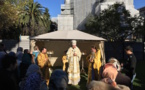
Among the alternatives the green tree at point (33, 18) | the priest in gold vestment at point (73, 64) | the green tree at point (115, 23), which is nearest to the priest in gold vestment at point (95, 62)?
the priest in gold vestment at point (73, 64)

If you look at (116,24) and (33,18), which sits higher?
(33,18)

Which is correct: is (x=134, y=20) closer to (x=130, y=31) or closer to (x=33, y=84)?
(x=130, y=31)

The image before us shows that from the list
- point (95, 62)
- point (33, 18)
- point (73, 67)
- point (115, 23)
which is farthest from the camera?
point (33, 18)

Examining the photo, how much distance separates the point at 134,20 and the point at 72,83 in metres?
10.4

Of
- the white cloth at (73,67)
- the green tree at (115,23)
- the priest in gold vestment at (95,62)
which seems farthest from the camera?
the green tree at (115,23)

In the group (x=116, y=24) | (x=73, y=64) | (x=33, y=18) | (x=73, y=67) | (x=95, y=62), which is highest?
(x=33, y=18)

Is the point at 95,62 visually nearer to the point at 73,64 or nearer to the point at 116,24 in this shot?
the point at 73,64

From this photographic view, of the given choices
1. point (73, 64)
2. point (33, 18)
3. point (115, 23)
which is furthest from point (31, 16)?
point (73, 64)

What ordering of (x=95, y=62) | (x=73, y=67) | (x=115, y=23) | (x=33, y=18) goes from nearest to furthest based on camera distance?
(x=95, y=62)
(x=73, y=67)
(x=115, y=23)
(x=33, y=18)

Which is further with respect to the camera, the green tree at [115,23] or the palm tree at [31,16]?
the palm tree at [31,16]

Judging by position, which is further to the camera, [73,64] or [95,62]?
[73,64]

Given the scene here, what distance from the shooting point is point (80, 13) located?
104 ft

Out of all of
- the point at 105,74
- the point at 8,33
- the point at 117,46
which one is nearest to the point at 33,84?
the point at 105,74

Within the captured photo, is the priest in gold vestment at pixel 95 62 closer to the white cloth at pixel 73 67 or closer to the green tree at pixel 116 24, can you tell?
the white cloth at pixel 73 67
